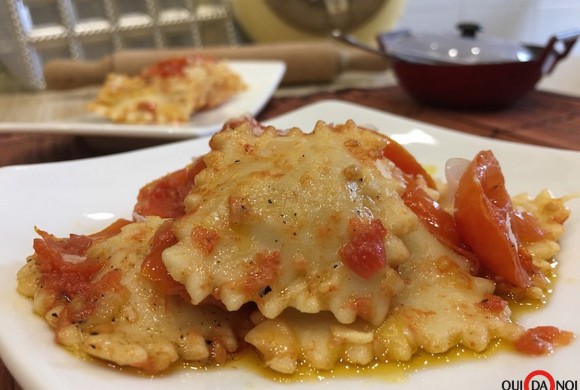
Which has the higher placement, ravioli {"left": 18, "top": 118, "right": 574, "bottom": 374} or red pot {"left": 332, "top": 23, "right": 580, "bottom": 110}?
ravioli {"left": 18, "top": 118, "right": 574, "bottom": 374}

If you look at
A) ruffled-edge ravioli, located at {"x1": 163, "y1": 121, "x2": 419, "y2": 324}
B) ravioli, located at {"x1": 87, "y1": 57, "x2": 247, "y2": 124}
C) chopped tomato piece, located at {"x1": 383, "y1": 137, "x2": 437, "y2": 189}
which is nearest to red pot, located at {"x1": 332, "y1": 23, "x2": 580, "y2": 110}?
ravioli, located at {"x1": 87, "y1": 57, "x2": 247, "y2": 124}

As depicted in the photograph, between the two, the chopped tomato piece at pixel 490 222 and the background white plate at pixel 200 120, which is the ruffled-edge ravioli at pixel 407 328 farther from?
the background white plate at pixel 200 120

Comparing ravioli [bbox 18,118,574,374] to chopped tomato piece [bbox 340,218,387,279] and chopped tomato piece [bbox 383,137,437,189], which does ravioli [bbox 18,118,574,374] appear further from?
chopped tomato piece [bbox 383,137,437,189]

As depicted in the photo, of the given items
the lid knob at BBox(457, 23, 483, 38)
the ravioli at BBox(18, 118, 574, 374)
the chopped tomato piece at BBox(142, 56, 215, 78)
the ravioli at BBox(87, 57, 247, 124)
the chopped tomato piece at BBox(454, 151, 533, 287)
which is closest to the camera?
the ravioli at BBox(18, 118, 574, 374)

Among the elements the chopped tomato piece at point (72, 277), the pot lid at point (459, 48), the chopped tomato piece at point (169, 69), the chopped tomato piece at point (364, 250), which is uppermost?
the chopped tomato piece at point (364, 250)

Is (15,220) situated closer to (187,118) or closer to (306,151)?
(306,151)

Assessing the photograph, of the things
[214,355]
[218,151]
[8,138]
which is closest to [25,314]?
[214,355]

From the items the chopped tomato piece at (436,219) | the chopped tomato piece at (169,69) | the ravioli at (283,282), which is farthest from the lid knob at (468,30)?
the ravioli at (283,282)
